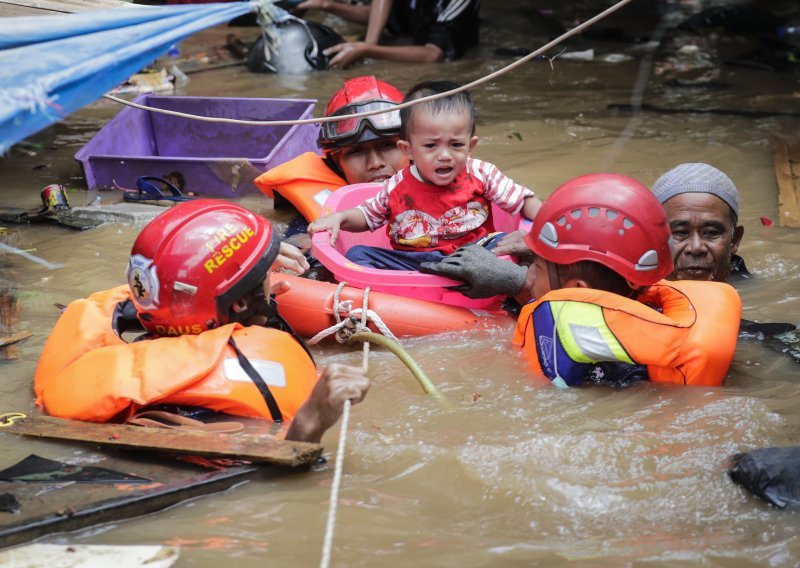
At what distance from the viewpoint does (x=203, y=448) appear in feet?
10.8

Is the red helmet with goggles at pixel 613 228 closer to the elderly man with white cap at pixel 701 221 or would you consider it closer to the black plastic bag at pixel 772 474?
the elderly man with white cap at pixel 701 221

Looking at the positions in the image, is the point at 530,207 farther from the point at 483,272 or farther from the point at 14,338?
the point at 14,338

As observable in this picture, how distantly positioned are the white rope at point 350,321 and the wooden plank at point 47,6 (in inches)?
65.5

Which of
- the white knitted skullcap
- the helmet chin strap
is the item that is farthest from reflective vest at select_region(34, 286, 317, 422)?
the white knitted skullcap

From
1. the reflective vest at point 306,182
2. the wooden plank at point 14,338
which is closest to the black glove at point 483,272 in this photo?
the reflective vest at point 306,182

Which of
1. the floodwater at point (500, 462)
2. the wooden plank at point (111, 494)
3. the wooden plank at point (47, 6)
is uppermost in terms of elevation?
the wooden plank at point (47, 6)

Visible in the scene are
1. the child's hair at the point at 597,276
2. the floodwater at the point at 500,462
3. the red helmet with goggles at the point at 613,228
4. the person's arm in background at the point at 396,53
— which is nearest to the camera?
the floodwater at the point at 500,462

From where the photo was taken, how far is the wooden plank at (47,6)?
450 cm

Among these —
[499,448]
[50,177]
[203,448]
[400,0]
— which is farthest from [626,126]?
[203,448]

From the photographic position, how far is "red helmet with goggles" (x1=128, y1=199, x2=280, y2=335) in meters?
3.59

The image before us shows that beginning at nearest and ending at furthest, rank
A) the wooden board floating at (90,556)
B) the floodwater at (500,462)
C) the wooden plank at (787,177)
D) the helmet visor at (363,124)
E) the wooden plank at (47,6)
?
the wooden board floating at (90,556), the floodwater at (500,462), the wooden plank at (47,6), the helmet visor at (363,124), the wooden plank at (787,177)

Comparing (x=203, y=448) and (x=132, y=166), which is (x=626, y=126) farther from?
(x=203, y=448)

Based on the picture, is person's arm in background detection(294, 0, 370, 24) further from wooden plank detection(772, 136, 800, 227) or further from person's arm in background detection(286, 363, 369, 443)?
person's arm in background detection(286, 363, 369, 443)

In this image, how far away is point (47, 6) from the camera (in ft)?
14.9
